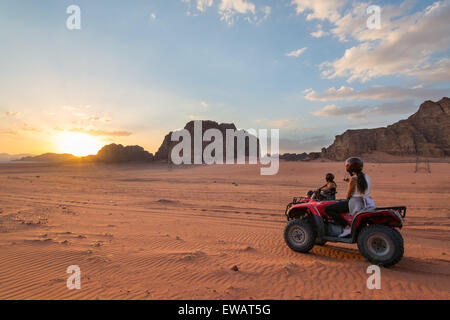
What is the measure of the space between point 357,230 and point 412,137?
91.6 meters

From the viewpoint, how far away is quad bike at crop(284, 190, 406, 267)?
466 centimetres

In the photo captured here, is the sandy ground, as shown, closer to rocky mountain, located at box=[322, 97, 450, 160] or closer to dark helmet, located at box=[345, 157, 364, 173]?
dark helmet, located at box=[345, 157, 364, 173]

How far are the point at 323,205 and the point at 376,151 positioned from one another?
3513 inches

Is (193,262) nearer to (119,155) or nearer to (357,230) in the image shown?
(357,230)

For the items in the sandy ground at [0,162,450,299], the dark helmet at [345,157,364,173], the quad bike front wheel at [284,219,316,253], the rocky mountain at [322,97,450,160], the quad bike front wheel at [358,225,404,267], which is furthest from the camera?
the rocky mountain at [322,97,450,160]

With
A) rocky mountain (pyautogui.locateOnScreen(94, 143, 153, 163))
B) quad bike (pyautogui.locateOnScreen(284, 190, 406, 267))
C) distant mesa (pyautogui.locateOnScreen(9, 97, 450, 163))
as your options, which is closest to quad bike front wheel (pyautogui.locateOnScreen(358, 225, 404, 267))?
quad bike (pyautogui.locateOnScreen(284, 190, 406, 267))

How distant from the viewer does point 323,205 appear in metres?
5.57

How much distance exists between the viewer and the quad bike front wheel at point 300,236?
5656mm

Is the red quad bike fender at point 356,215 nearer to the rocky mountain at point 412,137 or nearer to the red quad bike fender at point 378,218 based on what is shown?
the red quad bike fender at point 378,218

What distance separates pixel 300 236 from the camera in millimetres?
5910

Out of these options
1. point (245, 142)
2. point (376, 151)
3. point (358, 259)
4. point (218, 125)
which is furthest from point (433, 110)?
point (358, 259)

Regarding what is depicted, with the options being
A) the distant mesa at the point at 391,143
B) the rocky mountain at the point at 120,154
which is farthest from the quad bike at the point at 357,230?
the rocky mountain at the point at 120,154

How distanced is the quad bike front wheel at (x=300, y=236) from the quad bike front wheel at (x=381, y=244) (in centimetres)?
106

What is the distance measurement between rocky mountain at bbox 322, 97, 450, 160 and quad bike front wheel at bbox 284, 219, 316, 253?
83757 mm
